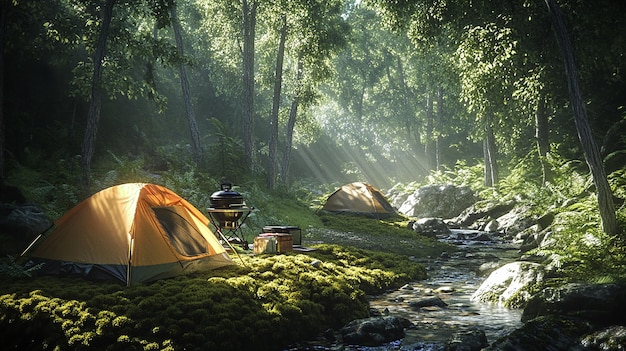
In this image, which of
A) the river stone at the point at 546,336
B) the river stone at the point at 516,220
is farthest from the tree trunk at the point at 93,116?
the river stone at the point at 516,220

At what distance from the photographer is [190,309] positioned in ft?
21.2

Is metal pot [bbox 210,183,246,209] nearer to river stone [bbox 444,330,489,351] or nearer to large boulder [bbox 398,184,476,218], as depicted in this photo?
river stone [bbox 444,330,489,351]

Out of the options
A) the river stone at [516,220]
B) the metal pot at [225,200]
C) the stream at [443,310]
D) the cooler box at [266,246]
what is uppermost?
the metal pot at [225,200]

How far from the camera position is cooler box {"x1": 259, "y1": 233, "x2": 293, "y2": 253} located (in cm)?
1069

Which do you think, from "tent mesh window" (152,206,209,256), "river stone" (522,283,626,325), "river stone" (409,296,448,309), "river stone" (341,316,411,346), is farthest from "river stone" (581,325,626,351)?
"tent mesh window" (152,206,209,256)

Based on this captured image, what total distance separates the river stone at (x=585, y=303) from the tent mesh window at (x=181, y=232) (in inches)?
211

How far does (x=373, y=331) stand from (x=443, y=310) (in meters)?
1.93

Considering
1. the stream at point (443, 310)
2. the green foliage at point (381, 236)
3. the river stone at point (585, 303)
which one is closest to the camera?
the stream at point (443, 310)

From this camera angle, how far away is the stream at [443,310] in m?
6.41

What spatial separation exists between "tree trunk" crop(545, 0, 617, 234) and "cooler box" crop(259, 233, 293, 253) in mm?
6461

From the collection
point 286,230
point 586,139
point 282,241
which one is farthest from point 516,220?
point 282,241

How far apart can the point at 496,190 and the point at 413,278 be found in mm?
16339

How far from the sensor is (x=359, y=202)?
22266 millimetres

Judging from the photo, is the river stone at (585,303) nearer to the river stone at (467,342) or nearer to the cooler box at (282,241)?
the river stone at (467,342)
